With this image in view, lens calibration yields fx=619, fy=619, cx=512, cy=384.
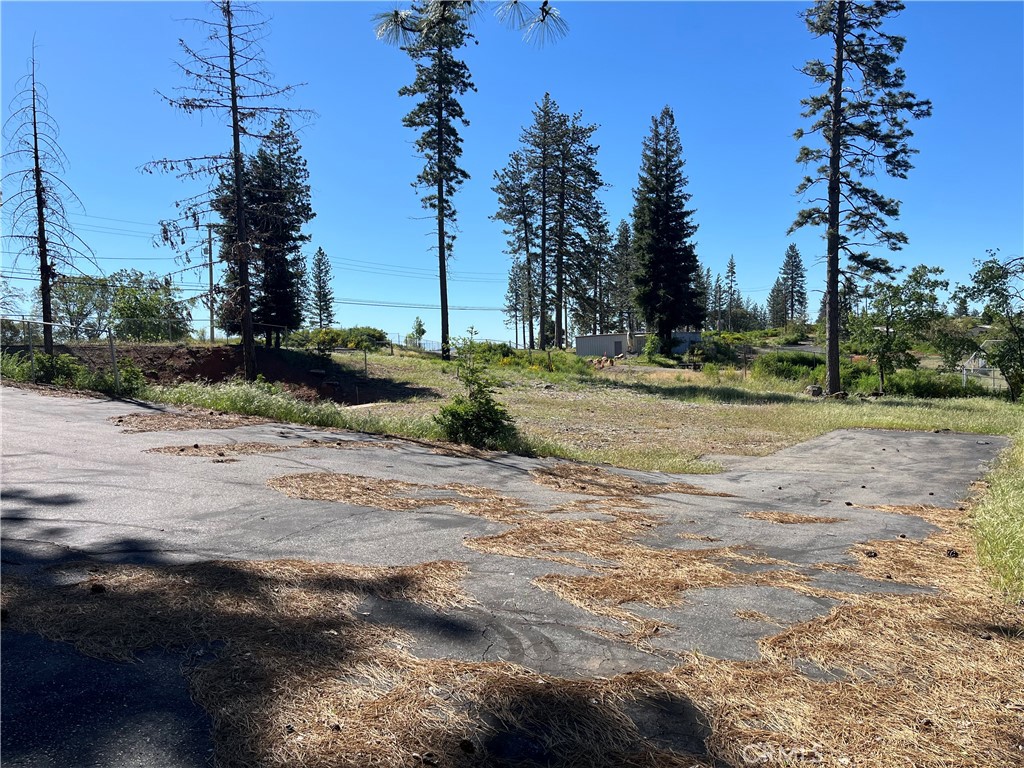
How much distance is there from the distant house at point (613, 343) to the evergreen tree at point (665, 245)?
11.1 m

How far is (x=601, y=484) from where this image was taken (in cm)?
834

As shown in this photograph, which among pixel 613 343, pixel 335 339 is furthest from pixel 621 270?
pixel 335 339

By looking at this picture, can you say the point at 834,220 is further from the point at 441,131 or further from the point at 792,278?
the point at 792,278

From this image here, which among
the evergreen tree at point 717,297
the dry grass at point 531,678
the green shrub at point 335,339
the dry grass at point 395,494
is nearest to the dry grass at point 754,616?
the dry grass at point 531,678

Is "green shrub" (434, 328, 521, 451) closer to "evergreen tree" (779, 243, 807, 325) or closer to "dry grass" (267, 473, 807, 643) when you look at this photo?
"dry grass" (267, 473, 807, 643)

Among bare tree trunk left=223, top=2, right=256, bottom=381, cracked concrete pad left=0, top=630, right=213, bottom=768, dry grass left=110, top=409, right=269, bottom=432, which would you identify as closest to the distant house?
bare tree trunk left=223, top=2, right=256, bottom=381

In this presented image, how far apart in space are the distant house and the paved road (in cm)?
4794

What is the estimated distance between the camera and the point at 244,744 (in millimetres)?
2131

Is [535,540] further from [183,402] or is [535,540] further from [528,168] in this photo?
[528,168]

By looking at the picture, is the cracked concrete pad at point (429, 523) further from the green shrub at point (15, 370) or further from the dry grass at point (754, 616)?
the green shrub at point (15, 370)

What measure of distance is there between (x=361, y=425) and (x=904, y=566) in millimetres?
8908

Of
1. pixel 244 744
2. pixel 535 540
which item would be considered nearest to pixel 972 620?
pixel 535 540

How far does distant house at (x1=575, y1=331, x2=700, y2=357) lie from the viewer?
57844mm

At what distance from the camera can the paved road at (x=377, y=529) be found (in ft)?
9.52
